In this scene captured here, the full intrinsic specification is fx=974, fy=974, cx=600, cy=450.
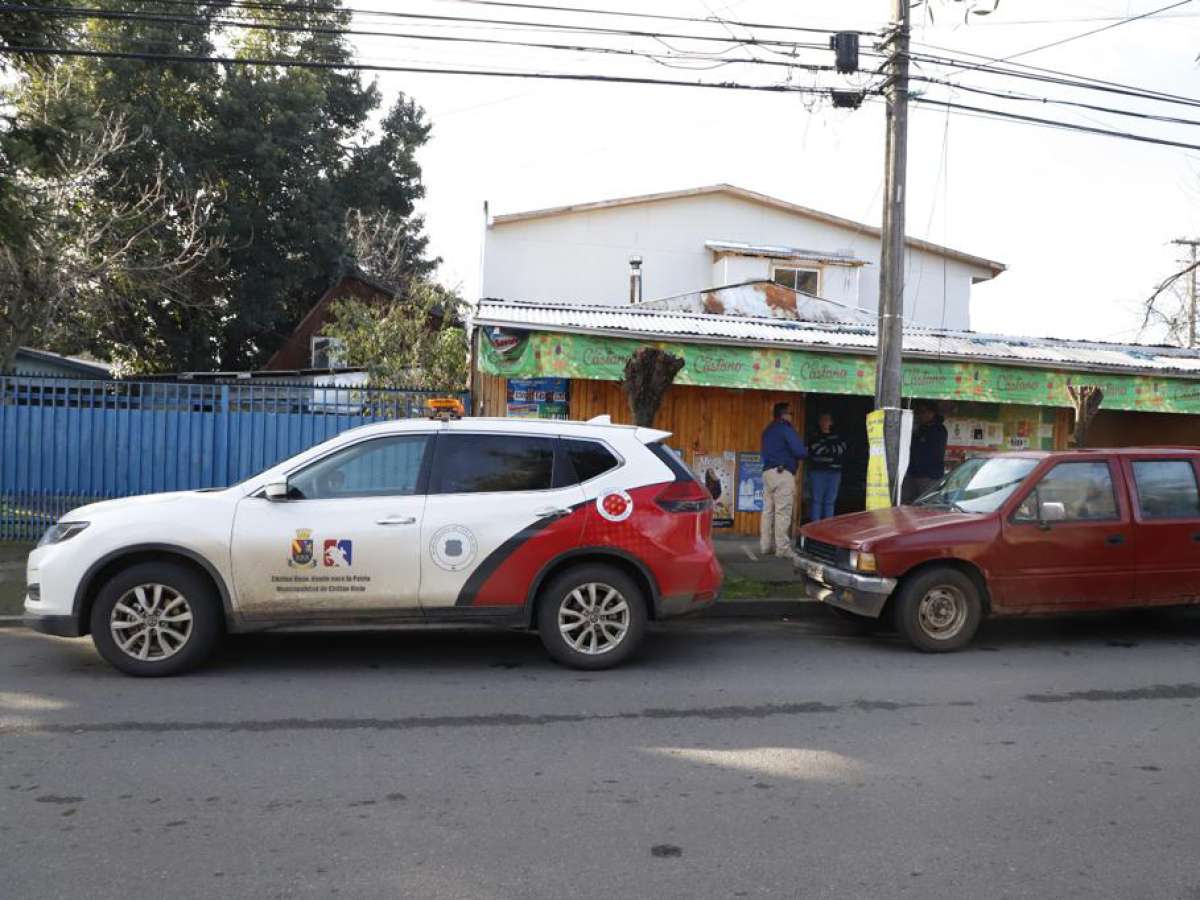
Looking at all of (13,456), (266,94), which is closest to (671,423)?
(13,456)

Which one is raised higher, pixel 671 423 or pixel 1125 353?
pixel 1125 353

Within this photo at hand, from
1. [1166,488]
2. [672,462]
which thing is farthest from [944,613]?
[672,462]

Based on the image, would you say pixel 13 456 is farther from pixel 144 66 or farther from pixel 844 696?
pixel 144 66

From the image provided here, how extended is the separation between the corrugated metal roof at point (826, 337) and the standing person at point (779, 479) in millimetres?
1098

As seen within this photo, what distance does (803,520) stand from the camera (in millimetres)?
13859

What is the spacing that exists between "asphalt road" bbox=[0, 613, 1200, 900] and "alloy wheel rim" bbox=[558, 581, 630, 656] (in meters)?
0.25

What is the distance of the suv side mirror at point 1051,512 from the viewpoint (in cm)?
756

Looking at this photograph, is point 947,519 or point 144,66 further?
point 144,66

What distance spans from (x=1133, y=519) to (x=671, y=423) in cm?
645

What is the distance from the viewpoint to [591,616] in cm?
681

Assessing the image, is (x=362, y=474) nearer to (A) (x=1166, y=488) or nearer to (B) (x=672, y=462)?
(B) (x=672, y=462)

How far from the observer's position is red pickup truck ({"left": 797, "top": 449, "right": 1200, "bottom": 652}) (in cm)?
754

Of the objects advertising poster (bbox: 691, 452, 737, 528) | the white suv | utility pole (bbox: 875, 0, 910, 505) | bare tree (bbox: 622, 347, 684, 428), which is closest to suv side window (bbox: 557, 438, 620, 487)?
the white suv

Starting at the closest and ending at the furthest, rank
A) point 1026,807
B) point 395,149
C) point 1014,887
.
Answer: point 1014,887, point 1026,807, point 395,149
